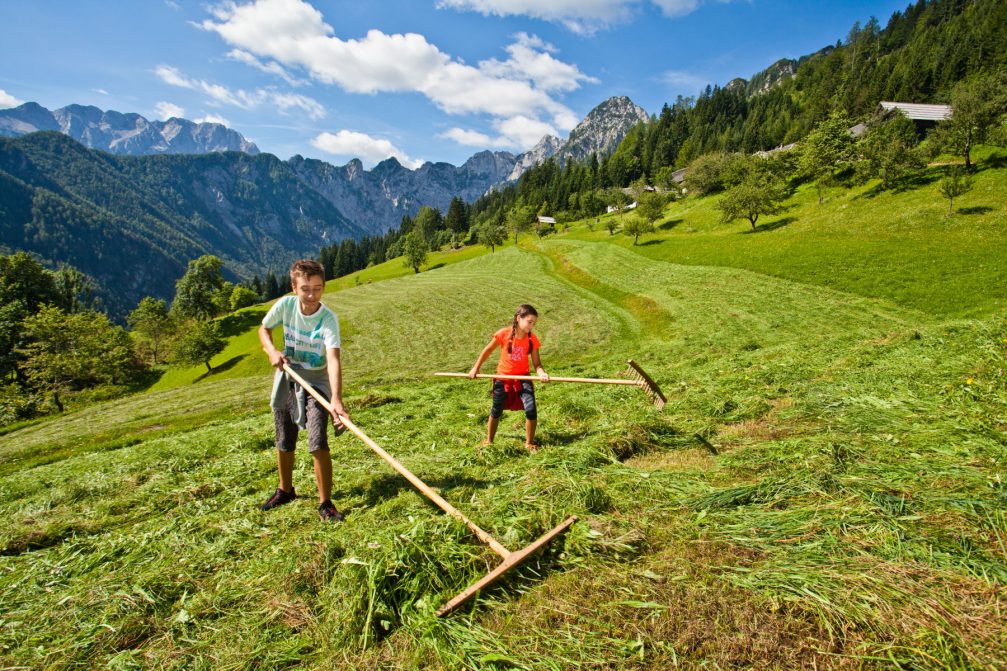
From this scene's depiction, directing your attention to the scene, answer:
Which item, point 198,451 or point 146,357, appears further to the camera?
point 146,357

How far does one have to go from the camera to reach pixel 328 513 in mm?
5539

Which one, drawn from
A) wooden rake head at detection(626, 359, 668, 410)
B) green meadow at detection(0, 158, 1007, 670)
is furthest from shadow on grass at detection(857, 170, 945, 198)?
wooden rake head at detection(626, 359, 668, 410)

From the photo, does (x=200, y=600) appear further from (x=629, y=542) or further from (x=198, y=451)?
(x=198, y=451)

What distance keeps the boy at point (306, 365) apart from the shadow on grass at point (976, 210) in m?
50.4

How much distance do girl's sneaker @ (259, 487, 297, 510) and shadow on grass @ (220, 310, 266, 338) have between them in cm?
7318

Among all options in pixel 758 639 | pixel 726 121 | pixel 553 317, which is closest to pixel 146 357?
pixel 553 317

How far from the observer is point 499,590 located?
3811 millimetres

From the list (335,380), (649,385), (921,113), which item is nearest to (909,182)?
(921,113)

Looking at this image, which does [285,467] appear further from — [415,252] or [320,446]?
[415,252]

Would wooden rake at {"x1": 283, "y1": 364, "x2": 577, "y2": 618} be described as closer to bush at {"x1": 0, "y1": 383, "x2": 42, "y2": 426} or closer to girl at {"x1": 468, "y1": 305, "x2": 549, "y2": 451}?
girl at {"x1": 468, "y1": 305, "x2": 549, "y2": 451}

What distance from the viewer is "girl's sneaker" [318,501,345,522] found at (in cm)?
545

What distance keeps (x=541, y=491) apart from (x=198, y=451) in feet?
28.4

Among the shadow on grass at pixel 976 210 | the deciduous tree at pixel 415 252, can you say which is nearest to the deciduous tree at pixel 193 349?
the deciduous tree at pixel 415 252

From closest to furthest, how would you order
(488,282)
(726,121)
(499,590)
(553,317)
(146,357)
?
(499,590) < (553,317) < (488,282) < (146,357) < (726,121)
